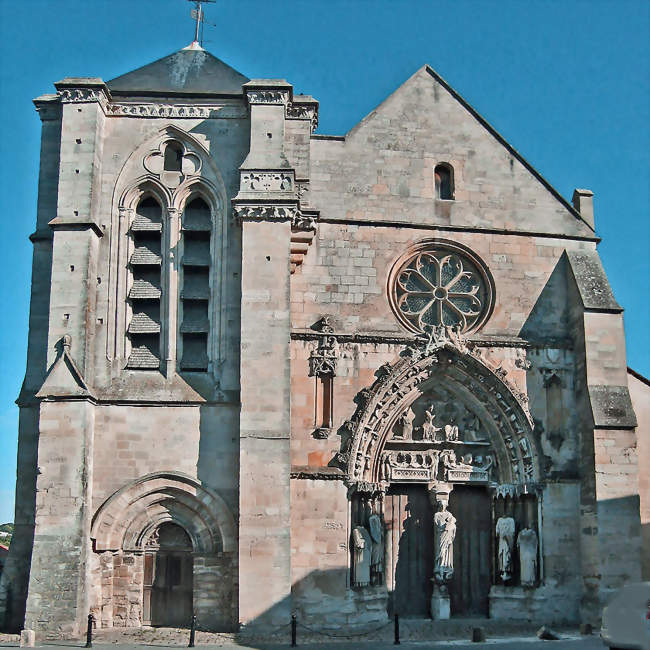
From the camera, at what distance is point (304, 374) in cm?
1731

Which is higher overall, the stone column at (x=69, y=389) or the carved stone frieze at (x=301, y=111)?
the carved stone frieze at (x=301, y=111)

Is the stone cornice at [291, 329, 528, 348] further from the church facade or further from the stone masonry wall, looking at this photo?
the stone masonry wall

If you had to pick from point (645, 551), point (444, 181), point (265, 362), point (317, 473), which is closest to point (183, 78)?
point (444, 181)

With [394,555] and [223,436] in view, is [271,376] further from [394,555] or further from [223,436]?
[394,555]

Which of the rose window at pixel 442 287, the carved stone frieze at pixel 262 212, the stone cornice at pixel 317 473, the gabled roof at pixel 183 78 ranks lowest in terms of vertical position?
the stone cornice at pixel 317 473

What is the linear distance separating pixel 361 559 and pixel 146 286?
5.86 m

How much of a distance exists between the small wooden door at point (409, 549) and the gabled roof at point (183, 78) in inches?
305

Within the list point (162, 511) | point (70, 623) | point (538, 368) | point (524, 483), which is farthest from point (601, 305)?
point (70, 623)

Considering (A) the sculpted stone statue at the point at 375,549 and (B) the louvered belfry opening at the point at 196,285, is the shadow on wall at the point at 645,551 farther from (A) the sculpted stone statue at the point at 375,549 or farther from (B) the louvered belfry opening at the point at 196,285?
(B) the louvered belfry opening at the point at 196,285

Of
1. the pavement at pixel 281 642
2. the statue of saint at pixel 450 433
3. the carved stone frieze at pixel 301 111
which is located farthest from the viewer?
the carved stone frieze at pixel 301 111

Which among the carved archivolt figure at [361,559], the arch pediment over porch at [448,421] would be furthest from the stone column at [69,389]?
the arch pediment over porch at [448,421]

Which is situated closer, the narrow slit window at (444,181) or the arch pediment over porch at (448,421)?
the arch pediment over porch at (448,421)

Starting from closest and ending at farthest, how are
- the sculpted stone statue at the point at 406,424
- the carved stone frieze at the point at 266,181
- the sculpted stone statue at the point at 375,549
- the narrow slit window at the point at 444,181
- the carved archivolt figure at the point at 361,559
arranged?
A: the carved archivolt figure at the point at 361,559 → the sculpted stone statue at the point at 375,549 → the carved stone frieze at the point at 266,181 → the sculpted stone statue at the point at 406,424 → the narrow slit window at the point at 444,181

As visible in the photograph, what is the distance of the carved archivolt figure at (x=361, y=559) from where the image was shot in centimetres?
1678
